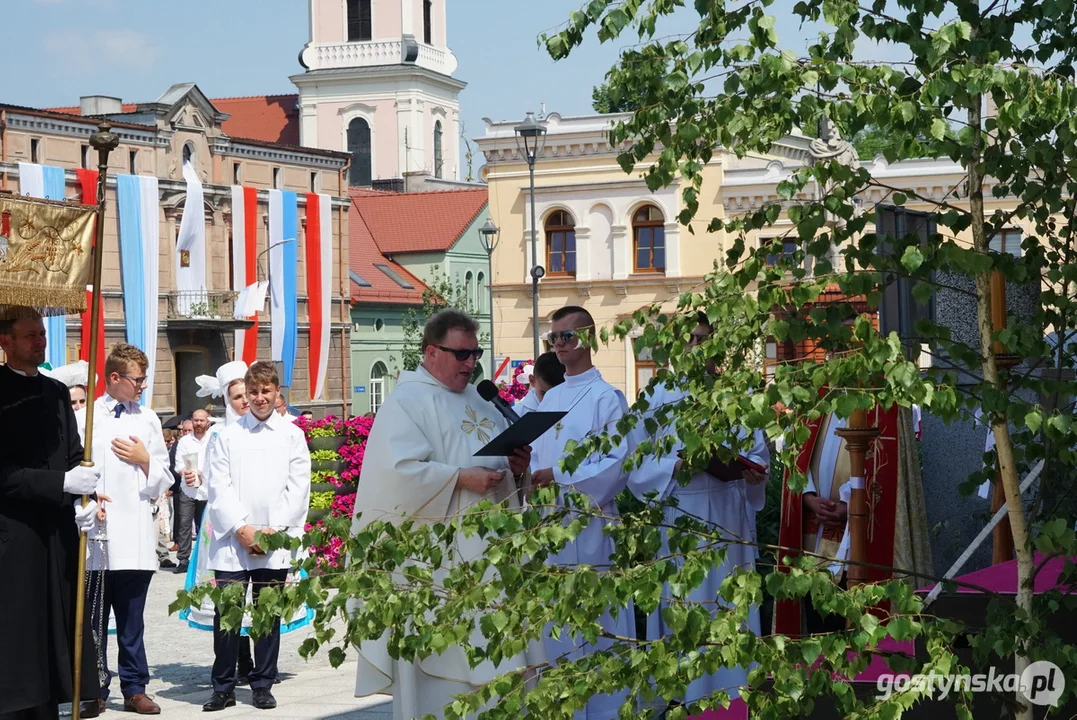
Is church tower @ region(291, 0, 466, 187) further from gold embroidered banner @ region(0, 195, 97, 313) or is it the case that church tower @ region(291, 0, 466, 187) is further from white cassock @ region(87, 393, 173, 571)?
gold embroidered banner @ region(0, 195, 97, 313)

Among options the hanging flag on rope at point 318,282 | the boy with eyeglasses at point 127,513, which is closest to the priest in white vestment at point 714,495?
the boy with eyeglasses at point 127,513

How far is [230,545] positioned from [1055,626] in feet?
16.9

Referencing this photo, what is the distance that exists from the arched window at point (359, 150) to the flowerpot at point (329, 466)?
71.7m

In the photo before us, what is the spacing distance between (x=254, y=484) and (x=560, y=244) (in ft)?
123

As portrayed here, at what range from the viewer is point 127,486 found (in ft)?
28.2

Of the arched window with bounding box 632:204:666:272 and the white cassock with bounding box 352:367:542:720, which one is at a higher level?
the arched window with bounding box 632:204:666:272

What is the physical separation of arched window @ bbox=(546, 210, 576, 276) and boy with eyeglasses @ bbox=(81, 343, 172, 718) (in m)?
36.9

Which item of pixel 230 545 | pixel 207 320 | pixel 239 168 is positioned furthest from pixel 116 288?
pixel 230 545

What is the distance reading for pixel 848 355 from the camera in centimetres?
284

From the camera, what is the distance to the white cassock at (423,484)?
18.9 ft

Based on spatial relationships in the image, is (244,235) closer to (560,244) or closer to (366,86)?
(560,244)

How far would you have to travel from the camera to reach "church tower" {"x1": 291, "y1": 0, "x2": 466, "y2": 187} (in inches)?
3310

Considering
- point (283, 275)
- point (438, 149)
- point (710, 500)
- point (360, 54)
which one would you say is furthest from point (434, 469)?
point (438, 149)
